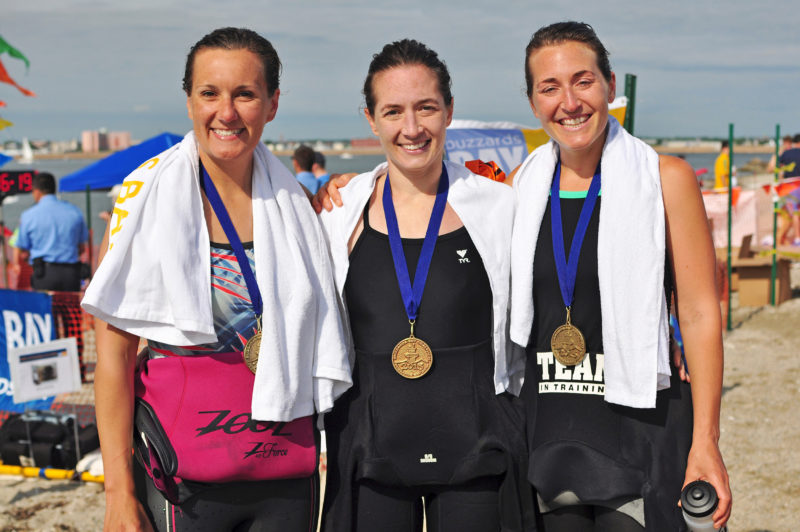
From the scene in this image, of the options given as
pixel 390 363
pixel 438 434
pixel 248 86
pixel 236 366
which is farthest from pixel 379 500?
pixel 248 86

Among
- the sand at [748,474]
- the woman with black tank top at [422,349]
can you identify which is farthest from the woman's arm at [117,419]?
the sand at [748,474]

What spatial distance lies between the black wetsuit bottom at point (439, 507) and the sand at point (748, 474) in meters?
2.81

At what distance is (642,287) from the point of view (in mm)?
2365

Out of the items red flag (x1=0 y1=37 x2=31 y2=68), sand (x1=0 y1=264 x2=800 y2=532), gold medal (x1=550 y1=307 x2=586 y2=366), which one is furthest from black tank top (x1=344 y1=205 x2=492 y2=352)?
red flag (x1=0 y1=37 x2=31 y2=68)

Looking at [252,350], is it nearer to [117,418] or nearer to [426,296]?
[117,418]

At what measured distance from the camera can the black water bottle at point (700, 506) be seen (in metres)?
2.16

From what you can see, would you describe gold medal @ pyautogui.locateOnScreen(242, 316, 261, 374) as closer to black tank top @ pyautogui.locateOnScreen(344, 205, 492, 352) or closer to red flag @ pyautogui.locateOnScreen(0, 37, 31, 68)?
black tank top @ pyautogui.locateOnScreen(344, 205, 492, 352)

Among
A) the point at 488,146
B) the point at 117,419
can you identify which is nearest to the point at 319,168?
the point at 488,146

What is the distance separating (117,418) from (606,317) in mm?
1534

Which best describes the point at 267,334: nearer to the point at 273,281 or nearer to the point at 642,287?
the point at 273,281

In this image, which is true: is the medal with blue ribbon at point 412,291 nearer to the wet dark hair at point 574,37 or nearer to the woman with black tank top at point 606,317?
the woman with black tank top at point 606,317

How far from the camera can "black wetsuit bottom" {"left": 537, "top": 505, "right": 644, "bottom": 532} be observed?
2.39m

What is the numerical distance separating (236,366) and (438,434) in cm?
68

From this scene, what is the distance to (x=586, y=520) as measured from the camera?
2471mm
